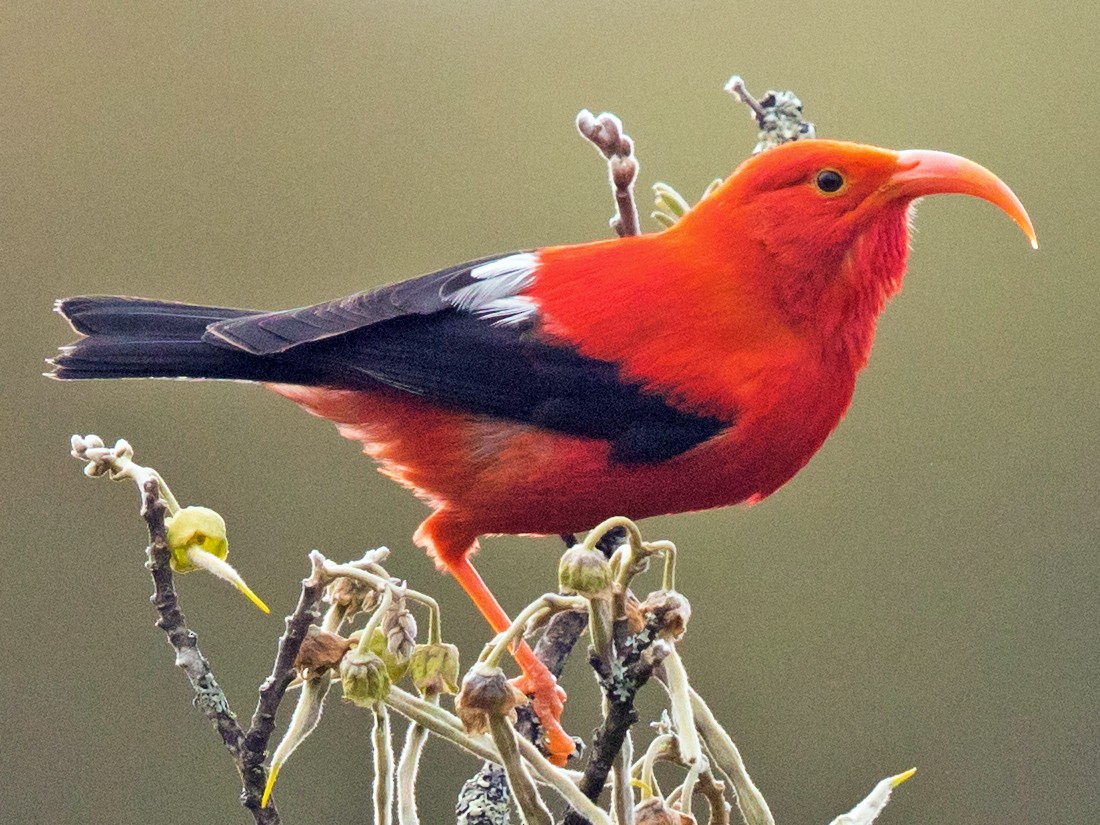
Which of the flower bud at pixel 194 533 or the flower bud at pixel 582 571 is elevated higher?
the flower bud at pixel 194 533

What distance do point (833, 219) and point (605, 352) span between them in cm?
54

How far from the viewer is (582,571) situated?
63.2 inches

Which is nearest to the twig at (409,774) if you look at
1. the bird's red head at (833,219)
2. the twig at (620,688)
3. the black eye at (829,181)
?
the twig at (620,688)

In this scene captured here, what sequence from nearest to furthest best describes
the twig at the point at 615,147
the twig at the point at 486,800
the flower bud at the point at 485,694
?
1. the flower bud at the point at 485,694
2. the twig at the point at 486,800
3. the twig at the point at 615,147

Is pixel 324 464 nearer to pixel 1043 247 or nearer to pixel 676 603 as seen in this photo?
pixel 1043 247

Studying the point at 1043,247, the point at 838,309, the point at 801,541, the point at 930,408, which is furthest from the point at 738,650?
the point at 838,309

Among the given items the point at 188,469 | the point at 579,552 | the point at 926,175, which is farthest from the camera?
the point at 188,469

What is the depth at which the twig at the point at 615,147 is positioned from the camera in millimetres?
2693

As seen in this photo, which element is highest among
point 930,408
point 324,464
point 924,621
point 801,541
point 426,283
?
point 426,283

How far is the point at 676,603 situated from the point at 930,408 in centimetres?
351

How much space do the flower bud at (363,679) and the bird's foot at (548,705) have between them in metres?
0.85

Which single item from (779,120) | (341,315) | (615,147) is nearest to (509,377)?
(341,315)

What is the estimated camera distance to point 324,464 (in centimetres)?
530

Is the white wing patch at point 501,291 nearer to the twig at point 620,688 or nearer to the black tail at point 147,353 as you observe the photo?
the black tail at point 147,353
